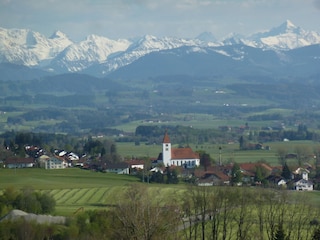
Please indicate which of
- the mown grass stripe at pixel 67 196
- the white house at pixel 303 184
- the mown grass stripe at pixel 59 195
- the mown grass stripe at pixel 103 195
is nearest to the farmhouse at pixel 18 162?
the mown grass stripe at pixel 67 196

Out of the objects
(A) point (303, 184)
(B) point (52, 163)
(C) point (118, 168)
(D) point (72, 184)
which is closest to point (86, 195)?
(D) point (72, 184)

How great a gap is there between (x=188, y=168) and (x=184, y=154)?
4491 mm

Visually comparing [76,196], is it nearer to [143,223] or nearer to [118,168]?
[118,168]

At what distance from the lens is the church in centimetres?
7625

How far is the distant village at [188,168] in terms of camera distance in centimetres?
6198

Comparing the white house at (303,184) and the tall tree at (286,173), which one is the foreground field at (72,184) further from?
the white house at (303,184)

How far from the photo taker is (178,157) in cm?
7825

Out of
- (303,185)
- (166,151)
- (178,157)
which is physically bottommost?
(303,185)

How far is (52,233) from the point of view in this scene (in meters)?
34.0

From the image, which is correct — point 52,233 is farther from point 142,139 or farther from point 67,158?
point 142,139

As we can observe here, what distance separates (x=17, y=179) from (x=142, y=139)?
56.3m

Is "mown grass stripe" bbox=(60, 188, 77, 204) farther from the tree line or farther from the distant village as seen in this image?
the distant village

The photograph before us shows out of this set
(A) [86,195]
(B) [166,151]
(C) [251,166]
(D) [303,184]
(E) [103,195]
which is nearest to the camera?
(E) [103,195]

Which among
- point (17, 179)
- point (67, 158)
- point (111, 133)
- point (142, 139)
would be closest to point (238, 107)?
point (111, 133)
